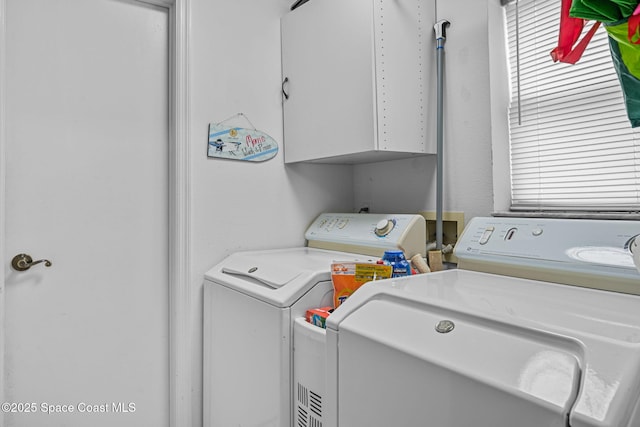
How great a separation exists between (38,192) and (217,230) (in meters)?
0.73

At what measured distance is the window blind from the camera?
50.5 inches

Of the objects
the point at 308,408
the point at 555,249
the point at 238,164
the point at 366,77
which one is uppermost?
the point at 366,77

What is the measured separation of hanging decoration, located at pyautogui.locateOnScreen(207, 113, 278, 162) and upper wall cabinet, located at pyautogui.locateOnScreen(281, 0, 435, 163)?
21cm

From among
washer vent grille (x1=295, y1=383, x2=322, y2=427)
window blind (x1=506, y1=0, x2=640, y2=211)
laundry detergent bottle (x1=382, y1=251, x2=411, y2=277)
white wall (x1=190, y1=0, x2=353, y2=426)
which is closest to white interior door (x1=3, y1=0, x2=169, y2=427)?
white wall (x1=190, y1=0, x2=353, y2=426)

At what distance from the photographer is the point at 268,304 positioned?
136 cm

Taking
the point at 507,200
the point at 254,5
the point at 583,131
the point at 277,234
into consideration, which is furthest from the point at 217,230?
the point at 583,131

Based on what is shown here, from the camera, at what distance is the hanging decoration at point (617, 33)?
782mm

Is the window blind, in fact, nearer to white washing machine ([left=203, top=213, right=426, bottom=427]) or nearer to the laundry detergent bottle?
white washing machine ([left=203, top=213, right=426, bottom=427])

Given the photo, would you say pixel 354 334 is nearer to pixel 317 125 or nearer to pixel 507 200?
pixel 507 200

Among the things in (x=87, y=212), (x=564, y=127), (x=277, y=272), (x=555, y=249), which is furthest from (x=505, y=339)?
(x=87, y=212)

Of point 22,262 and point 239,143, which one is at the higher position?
point 239,143

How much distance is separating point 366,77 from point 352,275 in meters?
0.80

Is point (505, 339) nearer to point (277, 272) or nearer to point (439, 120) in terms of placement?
point (277, 272)

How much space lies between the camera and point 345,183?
2299 millimetres
